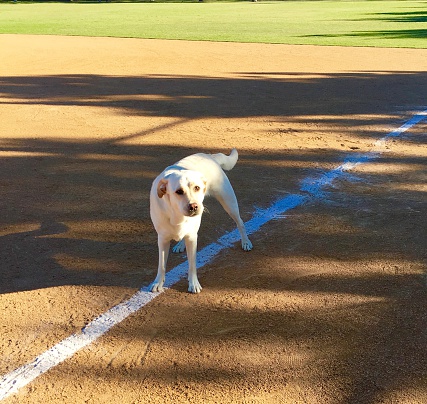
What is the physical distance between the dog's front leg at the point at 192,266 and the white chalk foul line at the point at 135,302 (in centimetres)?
21

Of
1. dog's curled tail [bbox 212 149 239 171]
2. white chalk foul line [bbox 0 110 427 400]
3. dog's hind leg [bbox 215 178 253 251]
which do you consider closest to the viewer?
white chalk foul line [bbox 0 110 427 400]

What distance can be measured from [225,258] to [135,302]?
3.11ft

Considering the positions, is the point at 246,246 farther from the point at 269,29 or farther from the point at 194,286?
the point at 269,29

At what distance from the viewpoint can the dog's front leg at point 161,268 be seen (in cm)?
431

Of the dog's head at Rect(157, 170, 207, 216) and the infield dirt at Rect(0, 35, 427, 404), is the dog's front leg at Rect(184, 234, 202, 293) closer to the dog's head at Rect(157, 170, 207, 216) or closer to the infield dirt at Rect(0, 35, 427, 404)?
the infield dirt at Rect(0, 35, 427, 404)

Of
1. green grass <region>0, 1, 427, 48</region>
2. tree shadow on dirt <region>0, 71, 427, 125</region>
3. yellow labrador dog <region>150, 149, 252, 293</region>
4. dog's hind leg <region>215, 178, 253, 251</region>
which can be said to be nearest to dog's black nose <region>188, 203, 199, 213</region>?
yellow labrador dog <region>150, 149, 252, 293</region>

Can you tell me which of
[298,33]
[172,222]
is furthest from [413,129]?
[298,33]

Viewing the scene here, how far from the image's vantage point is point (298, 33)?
79.8ft

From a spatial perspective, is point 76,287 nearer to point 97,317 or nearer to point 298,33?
point 97,317

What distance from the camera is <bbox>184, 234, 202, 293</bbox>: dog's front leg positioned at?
14.1 feet

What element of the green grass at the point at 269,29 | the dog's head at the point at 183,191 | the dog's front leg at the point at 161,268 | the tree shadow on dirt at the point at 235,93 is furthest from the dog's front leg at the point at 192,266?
the green grass at the point at 269,29

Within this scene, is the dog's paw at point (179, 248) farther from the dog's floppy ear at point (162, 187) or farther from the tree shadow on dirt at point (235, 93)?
the tree shadow on dirt at point (235, 93)

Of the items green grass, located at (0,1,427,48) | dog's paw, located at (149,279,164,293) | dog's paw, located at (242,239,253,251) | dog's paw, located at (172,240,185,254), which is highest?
dog's paw, located at (149,279,164,293)

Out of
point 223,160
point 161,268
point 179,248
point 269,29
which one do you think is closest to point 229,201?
point 223,160
